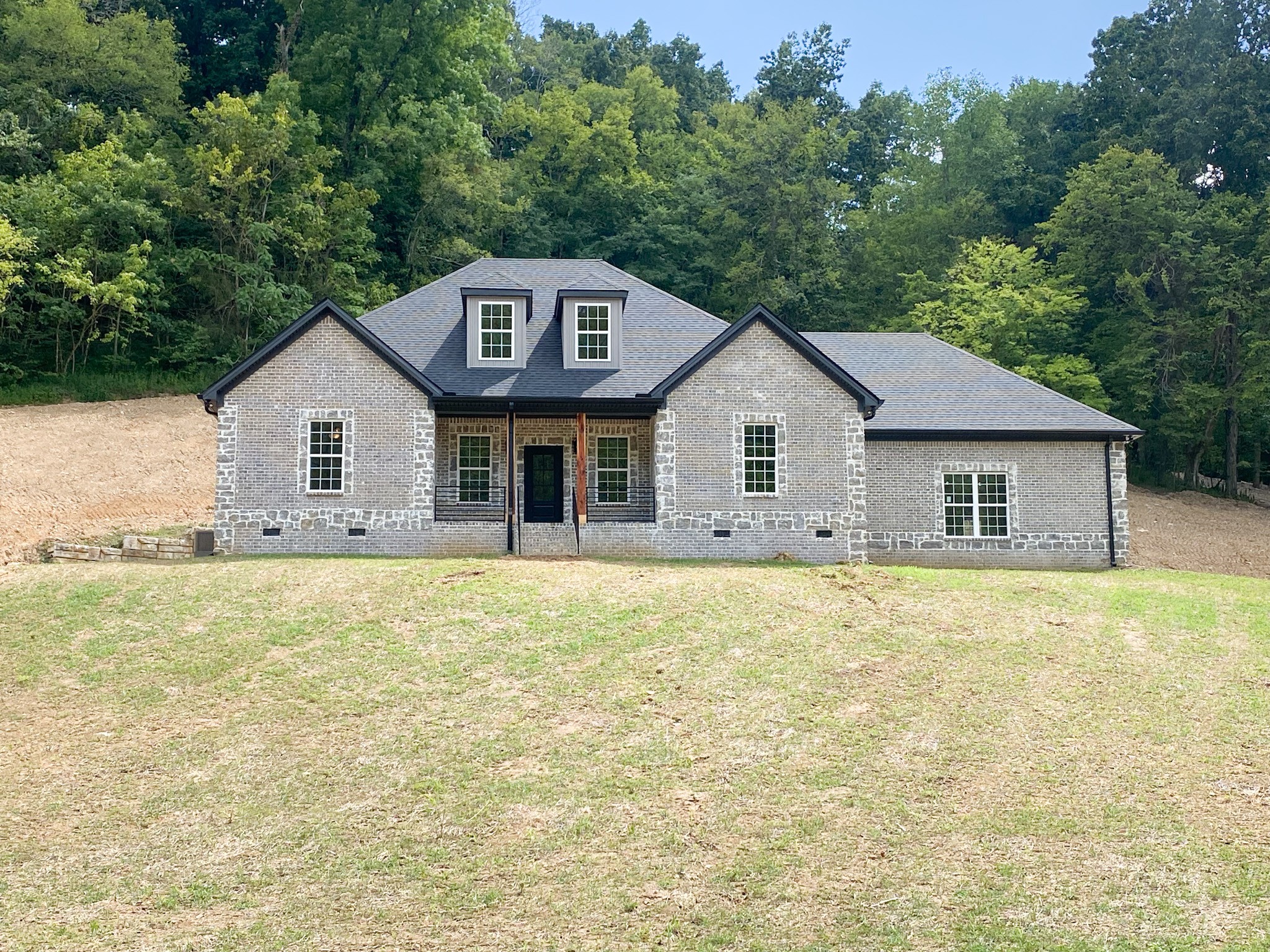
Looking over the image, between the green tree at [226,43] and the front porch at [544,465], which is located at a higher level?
the green tree at [226,43]

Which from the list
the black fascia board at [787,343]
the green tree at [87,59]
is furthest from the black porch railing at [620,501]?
the green tree at [87,59]

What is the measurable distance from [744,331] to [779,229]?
96.1 feet

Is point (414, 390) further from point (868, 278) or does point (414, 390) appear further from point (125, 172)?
point (868, 278)

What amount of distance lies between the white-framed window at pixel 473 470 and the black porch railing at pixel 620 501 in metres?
2.58

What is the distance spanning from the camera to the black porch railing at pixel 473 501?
2669 cm

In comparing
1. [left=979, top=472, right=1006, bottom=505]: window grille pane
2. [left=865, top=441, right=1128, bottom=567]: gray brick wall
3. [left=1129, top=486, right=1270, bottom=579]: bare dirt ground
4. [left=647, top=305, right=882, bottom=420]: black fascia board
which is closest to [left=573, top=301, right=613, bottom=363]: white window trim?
[left=647, top=305, right=882, bottom=420]: black fascia board

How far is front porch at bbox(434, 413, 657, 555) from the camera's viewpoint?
1075 inches

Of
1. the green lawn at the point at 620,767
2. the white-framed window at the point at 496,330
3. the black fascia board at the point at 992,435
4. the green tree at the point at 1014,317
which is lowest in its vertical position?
the green lawn at the point at 620,767

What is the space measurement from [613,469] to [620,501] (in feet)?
2.72

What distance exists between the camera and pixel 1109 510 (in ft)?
89.9

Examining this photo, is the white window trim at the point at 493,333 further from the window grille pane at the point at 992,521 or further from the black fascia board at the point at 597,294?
the window grille pane at the point at 992,521

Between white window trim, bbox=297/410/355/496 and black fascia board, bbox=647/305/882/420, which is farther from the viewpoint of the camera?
black fascia board, bbox=647/305/882/420

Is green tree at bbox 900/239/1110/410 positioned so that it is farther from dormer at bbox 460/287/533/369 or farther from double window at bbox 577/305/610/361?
dormer at bbox 460/287/533/369

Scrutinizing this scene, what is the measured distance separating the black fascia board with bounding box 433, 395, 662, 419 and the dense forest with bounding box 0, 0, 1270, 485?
22.9 meters
